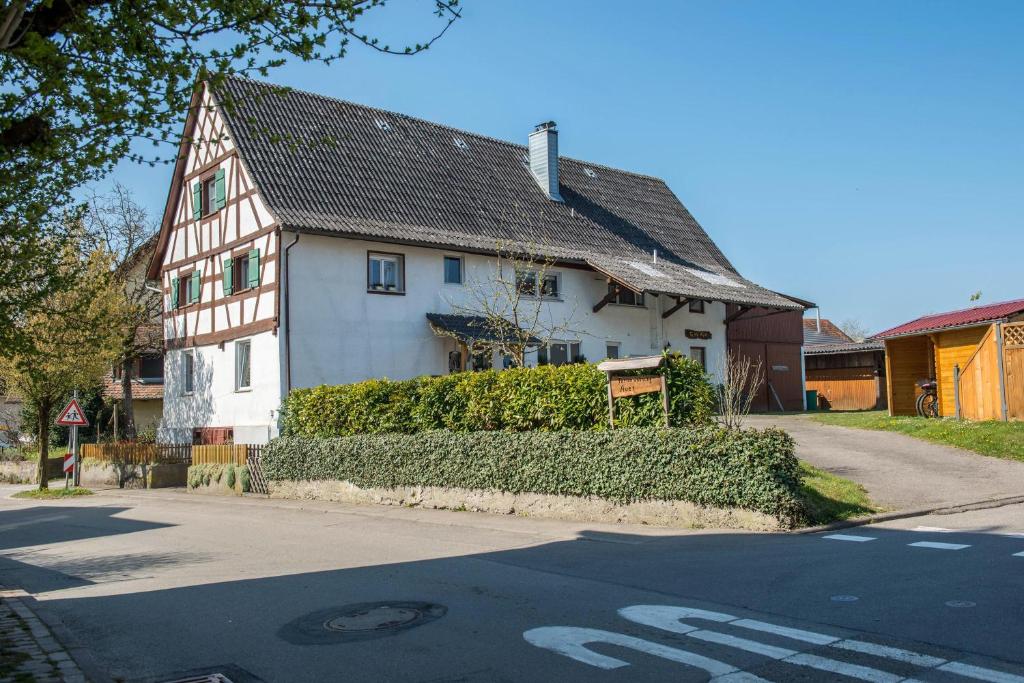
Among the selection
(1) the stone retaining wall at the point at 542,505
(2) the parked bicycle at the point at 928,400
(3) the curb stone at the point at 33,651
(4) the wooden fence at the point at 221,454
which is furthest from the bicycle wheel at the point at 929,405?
(3) the curb stone at the point at 33,651

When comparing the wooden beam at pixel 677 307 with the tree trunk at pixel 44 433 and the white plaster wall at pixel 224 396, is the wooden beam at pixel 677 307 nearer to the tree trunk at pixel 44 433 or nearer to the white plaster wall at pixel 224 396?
the white plaster wall at pixel 224 396

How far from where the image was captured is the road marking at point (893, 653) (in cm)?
565

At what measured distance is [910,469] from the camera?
16078 millimetres

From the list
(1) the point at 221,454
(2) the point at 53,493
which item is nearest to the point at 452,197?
(1) the point at 221,454

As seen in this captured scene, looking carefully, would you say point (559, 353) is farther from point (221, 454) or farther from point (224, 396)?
point (221, 454)

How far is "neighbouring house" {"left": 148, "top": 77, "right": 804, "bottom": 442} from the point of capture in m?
25.4

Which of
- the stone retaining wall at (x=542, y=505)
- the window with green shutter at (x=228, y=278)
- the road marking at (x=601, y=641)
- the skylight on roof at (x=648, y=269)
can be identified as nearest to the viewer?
the road marking at (x=601, y=641)

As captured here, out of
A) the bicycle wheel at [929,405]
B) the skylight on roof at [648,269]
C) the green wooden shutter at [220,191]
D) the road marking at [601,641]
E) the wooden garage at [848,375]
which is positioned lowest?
the road marking at [601,641]

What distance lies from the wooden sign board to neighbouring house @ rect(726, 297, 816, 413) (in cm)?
2117

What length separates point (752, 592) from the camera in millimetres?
8070

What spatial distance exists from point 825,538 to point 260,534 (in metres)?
8.44

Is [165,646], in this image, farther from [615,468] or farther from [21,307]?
[615,468]

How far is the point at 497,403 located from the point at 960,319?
12.5 metres

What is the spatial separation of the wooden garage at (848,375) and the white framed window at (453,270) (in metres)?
19.6
